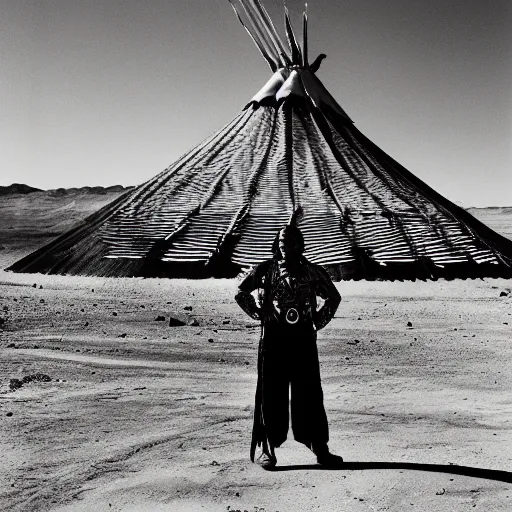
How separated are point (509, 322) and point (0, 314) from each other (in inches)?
314

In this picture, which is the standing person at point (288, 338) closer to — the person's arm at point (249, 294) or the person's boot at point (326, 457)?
the person's arm at point (249, 294)

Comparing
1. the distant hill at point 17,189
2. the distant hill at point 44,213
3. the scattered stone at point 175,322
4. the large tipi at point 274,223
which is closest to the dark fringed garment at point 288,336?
the large tipi at point 274,223

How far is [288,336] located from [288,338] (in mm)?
15

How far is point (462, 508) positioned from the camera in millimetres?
3668

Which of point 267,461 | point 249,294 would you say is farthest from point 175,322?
point 249,294

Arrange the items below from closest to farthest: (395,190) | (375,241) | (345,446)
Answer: (375,241)
(395,190)
(345,446)

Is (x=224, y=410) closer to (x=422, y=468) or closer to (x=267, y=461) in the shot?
(x=267, y=461)

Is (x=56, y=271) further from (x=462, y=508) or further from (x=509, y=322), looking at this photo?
(x=509, y=322)

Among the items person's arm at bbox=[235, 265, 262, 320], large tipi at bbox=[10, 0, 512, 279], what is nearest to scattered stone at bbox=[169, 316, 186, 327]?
person's arm at bbox=[235, 265, 262, 320]

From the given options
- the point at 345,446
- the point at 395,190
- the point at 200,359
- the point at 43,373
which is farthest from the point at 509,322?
the point at 395,190

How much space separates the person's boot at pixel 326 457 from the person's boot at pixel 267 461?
10.7 inches

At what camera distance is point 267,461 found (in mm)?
4277

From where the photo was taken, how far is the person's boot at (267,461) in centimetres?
424

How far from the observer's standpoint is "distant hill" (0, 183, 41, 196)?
85.7 ft
